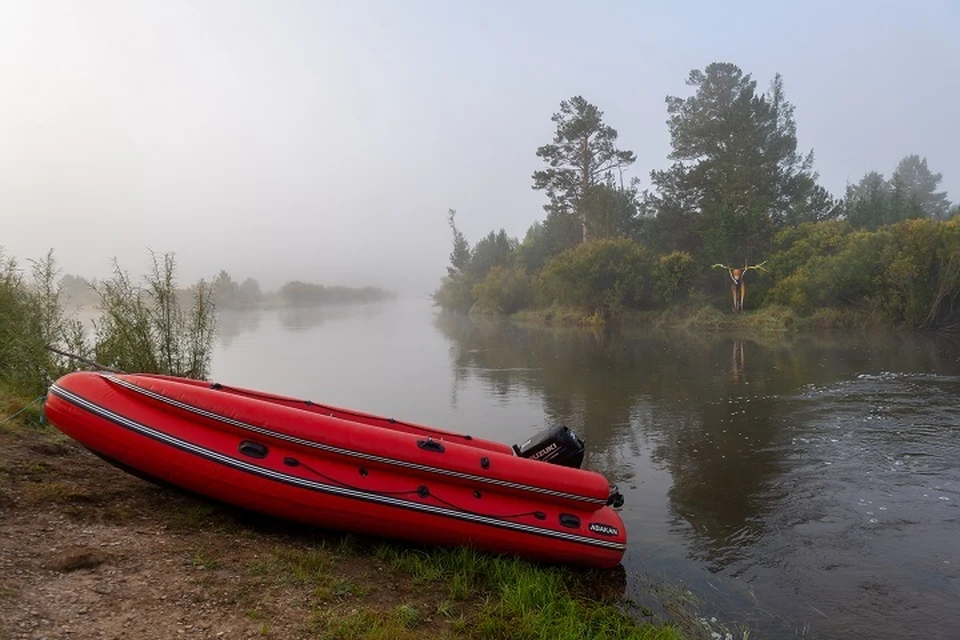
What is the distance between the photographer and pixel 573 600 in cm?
409

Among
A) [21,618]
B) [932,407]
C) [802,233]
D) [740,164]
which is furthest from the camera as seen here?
[740,164]

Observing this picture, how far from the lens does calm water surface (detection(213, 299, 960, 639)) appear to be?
179 inches

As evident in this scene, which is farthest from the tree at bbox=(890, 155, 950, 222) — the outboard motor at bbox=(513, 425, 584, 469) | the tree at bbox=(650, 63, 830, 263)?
the outboard motor at bbox=(513, 425, 584, 469)

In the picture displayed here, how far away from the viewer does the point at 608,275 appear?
32.8 meters

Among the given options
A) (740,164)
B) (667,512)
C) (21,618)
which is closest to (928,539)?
(667,512)

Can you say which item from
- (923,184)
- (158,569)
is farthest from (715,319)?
(923,184)

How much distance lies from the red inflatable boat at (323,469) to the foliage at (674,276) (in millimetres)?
28528

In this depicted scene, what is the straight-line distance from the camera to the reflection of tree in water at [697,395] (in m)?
6.50

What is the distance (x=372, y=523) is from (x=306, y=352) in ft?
62.2

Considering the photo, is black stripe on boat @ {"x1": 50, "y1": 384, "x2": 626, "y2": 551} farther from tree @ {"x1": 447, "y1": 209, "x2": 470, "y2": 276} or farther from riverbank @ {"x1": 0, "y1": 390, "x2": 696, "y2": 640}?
tree @ {"x1": 447, "y1": 209, "x2": 470, "y2": 276}

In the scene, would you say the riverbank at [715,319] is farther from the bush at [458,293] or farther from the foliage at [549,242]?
the bush at [458,293]

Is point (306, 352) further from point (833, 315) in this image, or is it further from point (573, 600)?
point (833, 315)

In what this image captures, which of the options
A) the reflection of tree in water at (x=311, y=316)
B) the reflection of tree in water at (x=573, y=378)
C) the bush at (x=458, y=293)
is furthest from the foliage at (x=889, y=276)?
the bush at (x=458, y=293)

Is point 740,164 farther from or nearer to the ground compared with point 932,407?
farther from the ground
